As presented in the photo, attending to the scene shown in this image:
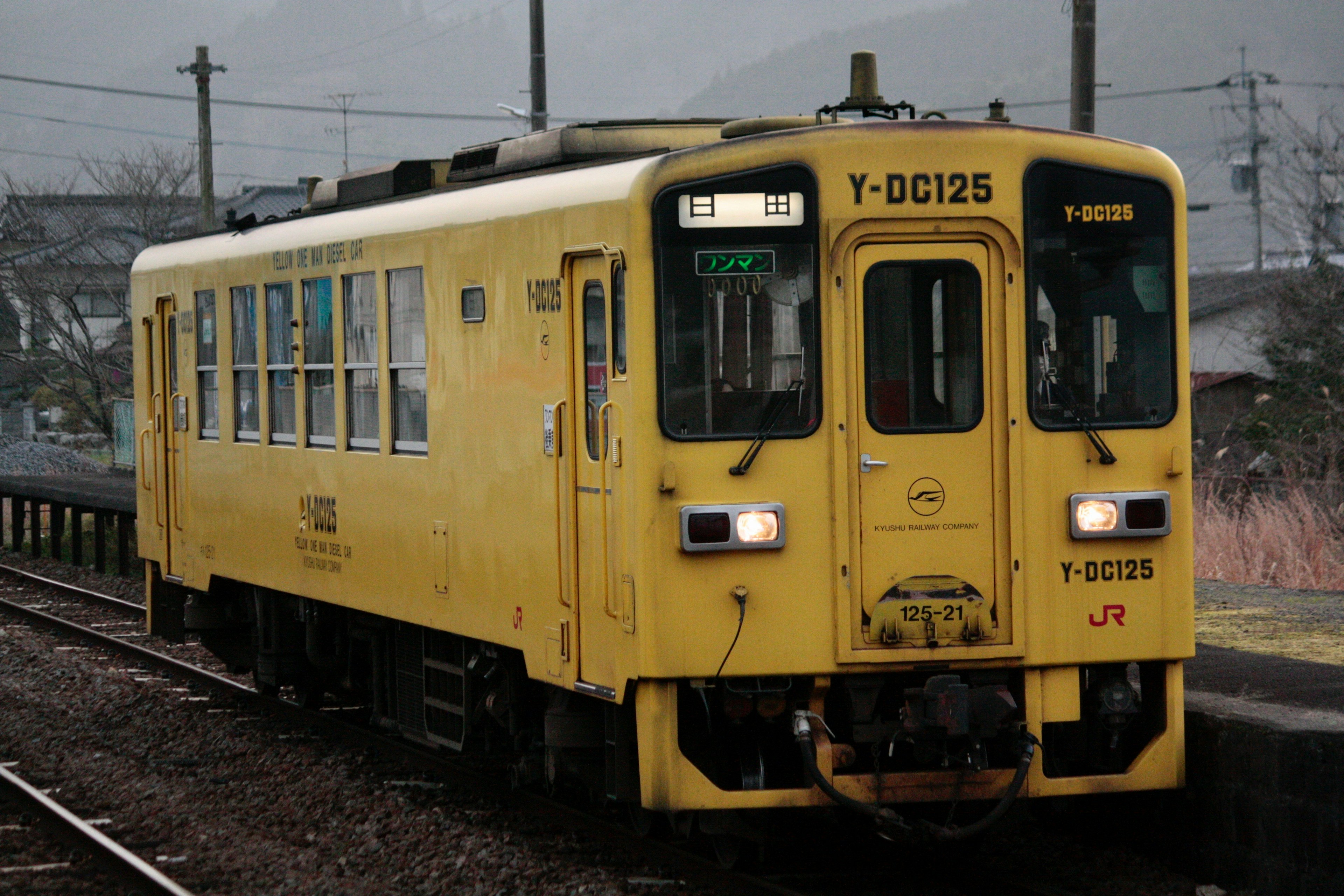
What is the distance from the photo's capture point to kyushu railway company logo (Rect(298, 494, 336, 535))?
9.30 m

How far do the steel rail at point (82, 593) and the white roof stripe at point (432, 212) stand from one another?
5527 millimetres

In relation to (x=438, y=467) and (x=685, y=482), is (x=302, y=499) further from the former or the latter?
(x=685, y=482)

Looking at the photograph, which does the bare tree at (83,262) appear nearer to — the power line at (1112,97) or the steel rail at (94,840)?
the power line at (1112,97)

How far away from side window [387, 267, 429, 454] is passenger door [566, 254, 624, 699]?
158cm

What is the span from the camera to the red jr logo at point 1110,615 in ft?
21.5

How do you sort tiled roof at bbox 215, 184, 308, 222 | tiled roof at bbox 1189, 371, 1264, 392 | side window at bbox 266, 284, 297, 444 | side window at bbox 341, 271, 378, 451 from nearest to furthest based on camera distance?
side window at bbox 341, 271, 378, 451 < side window at bbox 266, 284, 297, 444 < tiled roof at bbox 1189, 371, 1264, 392 < tiled roof at bbox 215, 184, 308, 222

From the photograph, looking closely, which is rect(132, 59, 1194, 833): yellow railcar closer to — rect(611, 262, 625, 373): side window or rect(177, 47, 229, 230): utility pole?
rect(611, 262, 625, 373): side window

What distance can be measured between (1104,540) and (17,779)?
562cm

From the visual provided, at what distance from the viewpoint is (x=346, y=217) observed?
9211 millimetres

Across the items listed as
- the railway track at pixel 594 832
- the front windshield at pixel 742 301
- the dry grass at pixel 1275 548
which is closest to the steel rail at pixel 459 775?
the railway track at pixel 594 832

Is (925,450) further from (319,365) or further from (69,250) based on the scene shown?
(69,250)

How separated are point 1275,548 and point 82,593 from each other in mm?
11083

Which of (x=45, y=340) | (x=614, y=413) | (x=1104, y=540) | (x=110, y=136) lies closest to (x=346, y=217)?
(x=614, y=413)

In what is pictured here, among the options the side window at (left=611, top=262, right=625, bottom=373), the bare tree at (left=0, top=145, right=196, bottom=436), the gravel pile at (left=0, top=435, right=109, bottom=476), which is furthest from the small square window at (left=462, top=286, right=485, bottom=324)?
the bare tree at (left=0, top=145, right=196, bottom=436)
